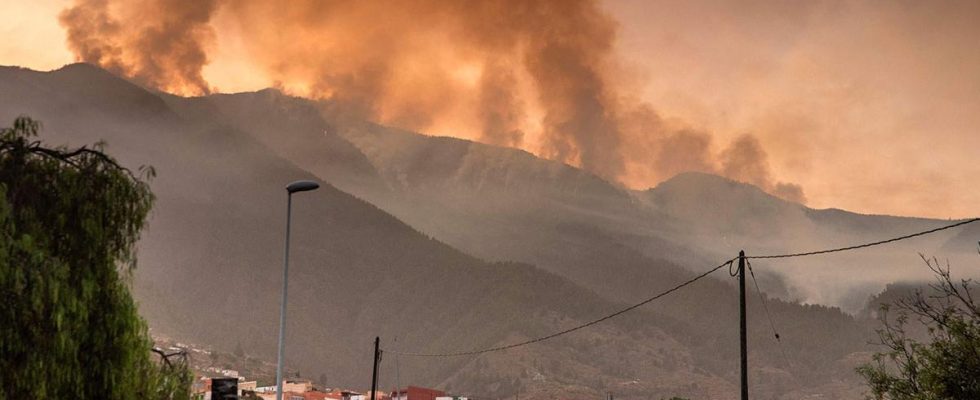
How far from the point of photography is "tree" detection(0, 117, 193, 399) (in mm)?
17203

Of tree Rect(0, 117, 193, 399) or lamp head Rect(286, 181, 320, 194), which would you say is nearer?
tree Rect(0, 117, 193, 399)

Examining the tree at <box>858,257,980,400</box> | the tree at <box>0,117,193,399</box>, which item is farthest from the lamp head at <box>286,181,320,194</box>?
the tree at <box>858,257,980,400</box>

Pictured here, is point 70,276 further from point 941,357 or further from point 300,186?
point 941,357

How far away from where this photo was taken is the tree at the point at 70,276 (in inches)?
677

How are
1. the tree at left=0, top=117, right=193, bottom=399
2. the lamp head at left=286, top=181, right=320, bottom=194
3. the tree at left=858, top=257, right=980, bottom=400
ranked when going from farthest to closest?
the lamp head at left=286, top=181, right=320, bottom=194
the tree at left=858, top=257, right=980, bottom=400
the tree at left=0, top=117, right=193, bottom=399

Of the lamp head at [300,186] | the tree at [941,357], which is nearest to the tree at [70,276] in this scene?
the lamp head at [300,186]

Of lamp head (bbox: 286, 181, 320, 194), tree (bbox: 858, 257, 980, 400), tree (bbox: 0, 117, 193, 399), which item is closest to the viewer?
tree (bbox: 0, 117, 193, 399)

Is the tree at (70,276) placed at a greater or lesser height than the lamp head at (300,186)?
lesser

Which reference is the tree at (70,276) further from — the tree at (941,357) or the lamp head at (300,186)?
the tree at (941,357)

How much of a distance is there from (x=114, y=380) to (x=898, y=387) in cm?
2746

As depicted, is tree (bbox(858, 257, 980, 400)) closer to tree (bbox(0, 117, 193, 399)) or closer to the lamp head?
the lamp head

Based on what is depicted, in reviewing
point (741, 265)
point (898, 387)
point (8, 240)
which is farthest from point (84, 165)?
point (898, 387)

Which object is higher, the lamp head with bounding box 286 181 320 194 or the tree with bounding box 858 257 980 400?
the lamp head with bounding box 286 181 320 194

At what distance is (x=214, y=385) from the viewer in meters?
24.3
